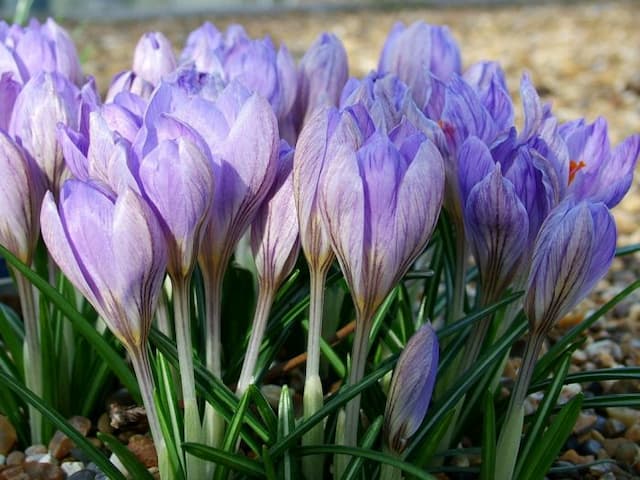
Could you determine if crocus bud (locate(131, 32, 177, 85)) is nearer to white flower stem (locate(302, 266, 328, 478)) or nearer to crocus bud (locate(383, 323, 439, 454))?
white flower stem (locate(302, 266, 328, 478))

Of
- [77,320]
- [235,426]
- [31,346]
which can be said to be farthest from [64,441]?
[235,426]

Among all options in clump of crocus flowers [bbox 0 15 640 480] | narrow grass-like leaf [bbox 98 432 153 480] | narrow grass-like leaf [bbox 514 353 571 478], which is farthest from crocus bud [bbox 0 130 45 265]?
narrow grass-like leaf [bbox 514 353 571 478]

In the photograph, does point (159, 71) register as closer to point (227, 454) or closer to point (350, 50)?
point (227, 454)

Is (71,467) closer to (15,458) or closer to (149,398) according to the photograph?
(15,458)

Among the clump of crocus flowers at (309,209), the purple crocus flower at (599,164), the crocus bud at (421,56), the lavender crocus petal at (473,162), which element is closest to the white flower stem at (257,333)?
the clump of crocus flowers at (309,209)

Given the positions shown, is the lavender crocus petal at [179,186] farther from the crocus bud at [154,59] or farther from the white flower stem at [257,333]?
the crocus bud at [154,59]
